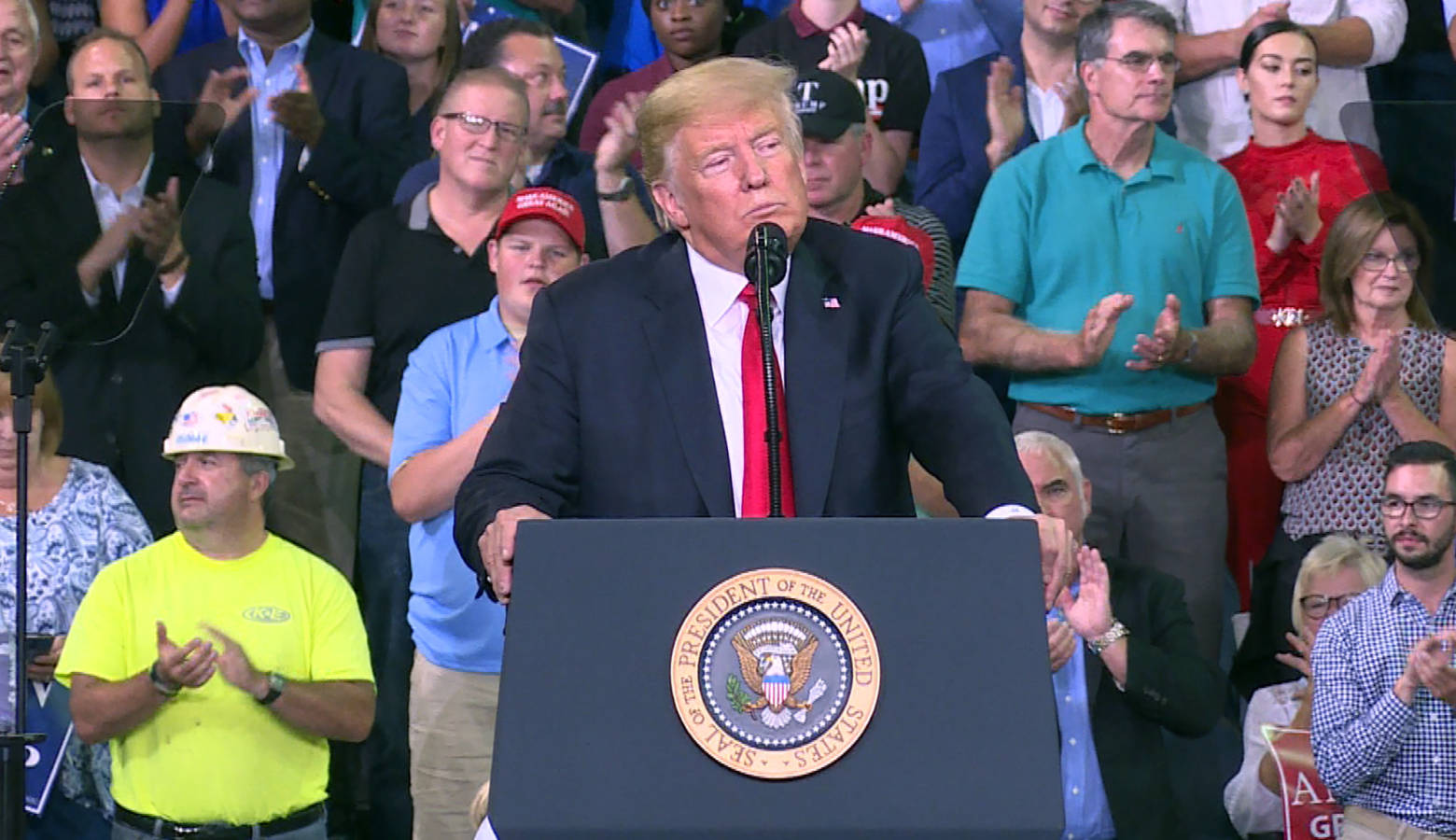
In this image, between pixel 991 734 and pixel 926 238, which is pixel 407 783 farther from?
pixel 991 734

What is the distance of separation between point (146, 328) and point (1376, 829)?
11.0 feet

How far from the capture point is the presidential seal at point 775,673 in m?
1.95

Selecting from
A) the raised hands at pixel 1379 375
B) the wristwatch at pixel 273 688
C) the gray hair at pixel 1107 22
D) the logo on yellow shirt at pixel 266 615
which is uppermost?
the gray hair at pixel 1107 22

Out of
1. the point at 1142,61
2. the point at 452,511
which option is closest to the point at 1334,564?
the point at 1142,61

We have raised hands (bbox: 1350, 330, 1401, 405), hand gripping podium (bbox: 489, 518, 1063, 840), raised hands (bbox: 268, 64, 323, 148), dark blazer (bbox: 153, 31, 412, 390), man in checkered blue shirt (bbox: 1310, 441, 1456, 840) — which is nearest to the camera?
hand gripping podium (bbox: 489, 518, 1063, 840)

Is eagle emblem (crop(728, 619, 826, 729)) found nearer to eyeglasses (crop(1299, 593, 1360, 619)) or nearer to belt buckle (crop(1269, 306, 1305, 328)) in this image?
eyeglasses (crop(1299, 593, 1360, 619))

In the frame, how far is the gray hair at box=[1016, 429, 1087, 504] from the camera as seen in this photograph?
15.9 ft

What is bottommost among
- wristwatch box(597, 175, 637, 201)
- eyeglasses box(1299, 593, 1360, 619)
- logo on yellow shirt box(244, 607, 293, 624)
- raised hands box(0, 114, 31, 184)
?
logo on yellow shirt box(244, 607, 293, 624)

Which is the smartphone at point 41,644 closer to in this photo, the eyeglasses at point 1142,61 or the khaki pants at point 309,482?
the khaki pants at point 309,482

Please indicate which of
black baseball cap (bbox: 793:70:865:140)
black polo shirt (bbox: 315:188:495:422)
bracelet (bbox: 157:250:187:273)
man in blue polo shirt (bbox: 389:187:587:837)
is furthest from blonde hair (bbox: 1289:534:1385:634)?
bracelet (bbox: 157:250:187:273)

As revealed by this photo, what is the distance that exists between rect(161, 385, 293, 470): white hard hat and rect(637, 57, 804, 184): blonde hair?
2485 mm

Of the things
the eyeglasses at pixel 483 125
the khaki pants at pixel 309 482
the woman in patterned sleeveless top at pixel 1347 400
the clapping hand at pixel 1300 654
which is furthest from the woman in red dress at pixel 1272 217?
the khaki pants at pixel 309 482

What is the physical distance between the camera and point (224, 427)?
4.95 m

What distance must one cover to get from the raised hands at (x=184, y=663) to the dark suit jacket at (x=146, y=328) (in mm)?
658
